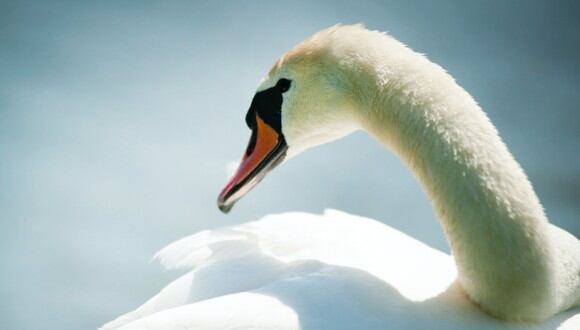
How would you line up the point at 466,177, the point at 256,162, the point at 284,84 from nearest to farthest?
the point at 466,177 → the point at 284,84 → the point at 256,162

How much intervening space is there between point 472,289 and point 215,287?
0.45 m

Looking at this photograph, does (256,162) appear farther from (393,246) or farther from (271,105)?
(393,246)

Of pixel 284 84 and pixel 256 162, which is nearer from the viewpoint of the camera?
pixel 284 84

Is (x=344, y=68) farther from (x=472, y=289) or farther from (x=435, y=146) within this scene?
(x=472, y=289)

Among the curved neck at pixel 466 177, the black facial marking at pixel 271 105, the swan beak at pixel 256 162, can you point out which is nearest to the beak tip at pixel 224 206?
the swan beak at pixel 256 162

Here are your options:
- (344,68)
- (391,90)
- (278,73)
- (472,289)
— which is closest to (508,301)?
(472,289)

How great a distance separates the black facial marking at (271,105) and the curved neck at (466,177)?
0.24 m

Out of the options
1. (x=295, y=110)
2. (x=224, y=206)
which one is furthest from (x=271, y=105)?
(x=224, y=206)

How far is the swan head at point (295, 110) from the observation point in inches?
57.2

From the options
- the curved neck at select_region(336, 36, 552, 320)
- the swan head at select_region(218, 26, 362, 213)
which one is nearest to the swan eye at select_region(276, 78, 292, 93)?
the swan head at select_region(218, 26, 362, 213)

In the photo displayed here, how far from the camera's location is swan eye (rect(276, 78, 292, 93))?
1534 mm

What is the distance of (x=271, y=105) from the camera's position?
5.18ft

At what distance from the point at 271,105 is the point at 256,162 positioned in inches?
5.1

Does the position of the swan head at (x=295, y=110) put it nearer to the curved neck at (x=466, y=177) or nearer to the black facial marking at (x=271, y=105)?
the black facial marking at (x=271, y=105)
